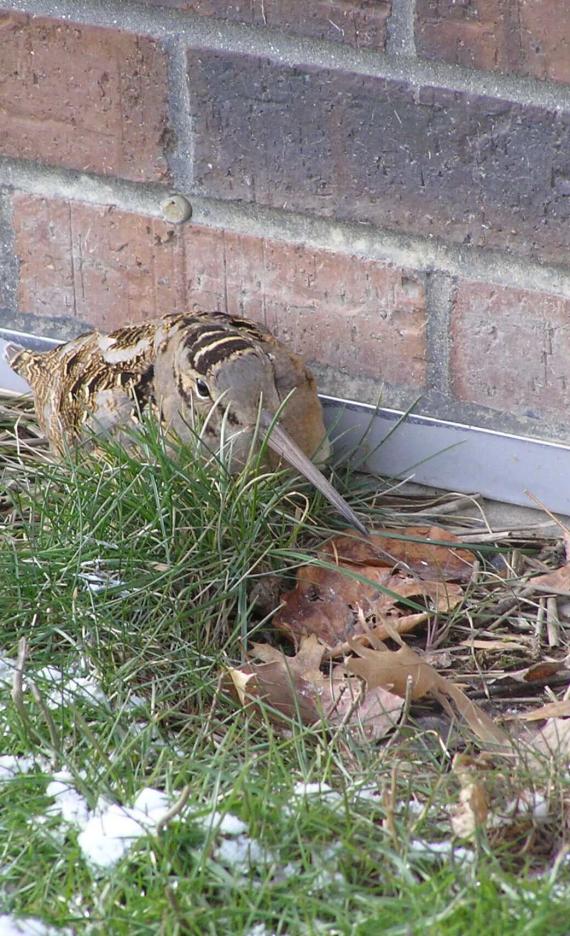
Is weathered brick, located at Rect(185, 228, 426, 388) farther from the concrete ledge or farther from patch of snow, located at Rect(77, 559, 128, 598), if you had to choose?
patch of snow, located at Rect(77, 559, 128, 598)

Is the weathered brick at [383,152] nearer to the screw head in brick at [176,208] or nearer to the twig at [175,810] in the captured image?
the screw head in brick at [176,208]

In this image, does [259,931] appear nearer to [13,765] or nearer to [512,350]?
[13,765]

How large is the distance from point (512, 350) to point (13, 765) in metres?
1.04

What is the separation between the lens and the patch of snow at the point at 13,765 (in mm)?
1734

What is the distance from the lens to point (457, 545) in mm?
2193

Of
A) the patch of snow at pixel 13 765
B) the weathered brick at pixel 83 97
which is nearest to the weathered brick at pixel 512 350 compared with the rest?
the weathered brick at pixel 83 97

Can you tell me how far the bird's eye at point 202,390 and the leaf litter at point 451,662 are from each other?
0.33 metres

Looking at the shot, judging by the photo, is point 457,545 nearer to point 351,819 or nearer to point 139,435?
point 139,435

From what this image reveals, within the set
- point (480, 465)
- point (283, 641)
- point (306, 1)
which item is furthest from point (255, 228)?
point (283, 641)

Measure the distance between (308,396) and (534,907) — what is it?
3.57 feet

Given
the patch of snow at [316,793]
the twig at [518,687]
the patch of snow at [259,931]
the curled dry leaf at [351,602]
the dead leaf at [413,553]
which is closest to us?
the patch of snow at [259,931]

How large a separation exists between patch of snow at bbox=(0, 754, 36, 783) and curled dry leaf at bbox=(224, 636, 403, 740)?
0.31 meters

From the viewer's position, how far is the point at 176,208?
2387 mm

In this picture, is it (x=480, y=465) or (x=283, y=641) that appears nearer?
(x=283, y=641)
